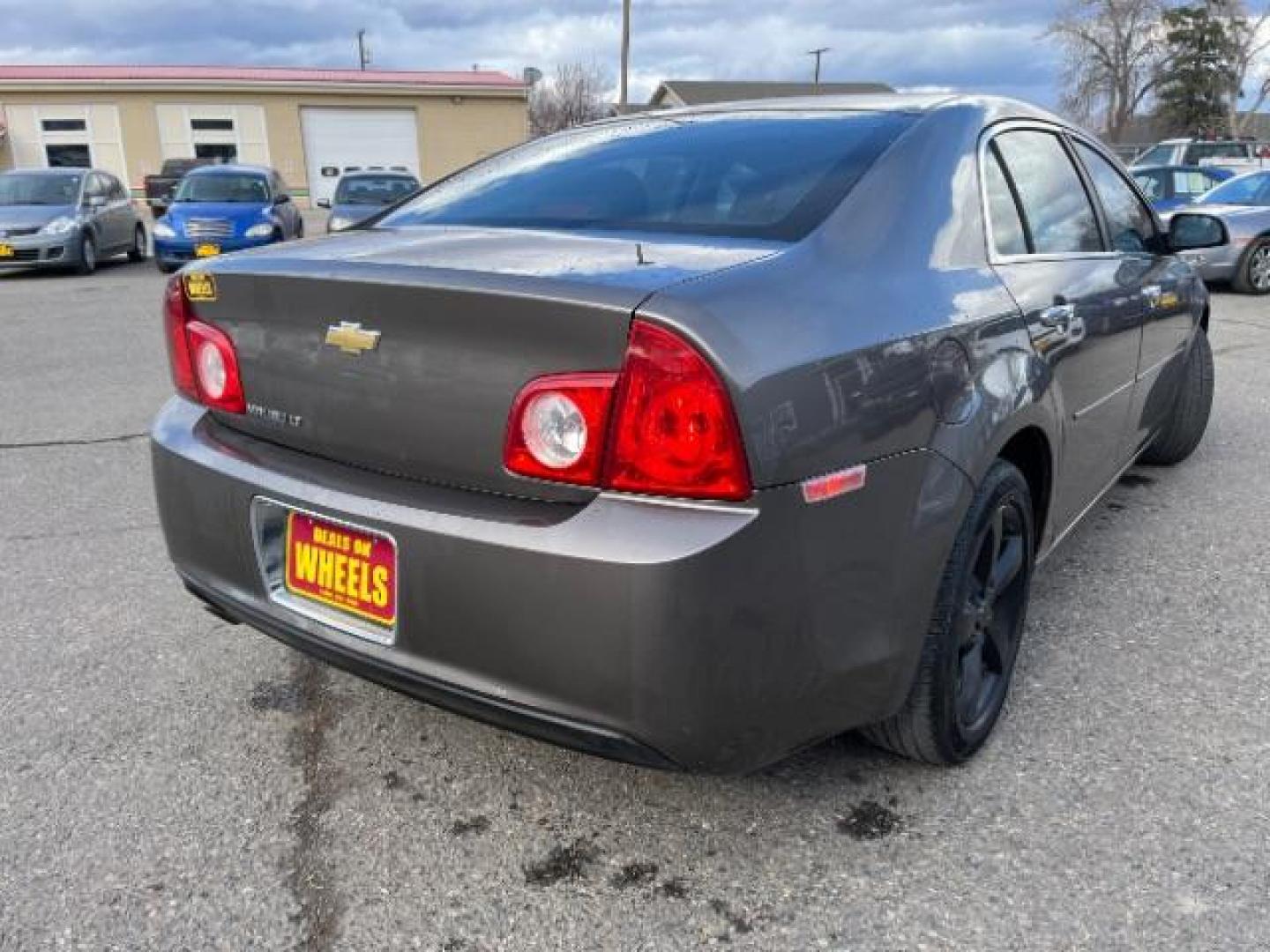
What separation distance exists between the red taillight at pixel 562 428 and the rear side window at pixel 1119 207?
93.4 inches

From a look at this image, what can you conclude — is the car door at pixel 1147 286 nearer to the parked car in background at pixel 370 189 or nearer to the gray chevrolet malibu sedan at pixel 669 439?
the gray chevrolet malibu sedan at pixel 669 439

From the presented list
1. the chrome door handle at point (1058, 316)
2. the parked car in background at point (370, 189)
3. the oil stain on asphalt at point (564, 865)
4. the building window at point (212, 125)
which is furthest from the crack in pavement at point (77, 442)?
the building window at point (212, 125)

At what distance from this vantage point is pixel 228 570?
2.30 m

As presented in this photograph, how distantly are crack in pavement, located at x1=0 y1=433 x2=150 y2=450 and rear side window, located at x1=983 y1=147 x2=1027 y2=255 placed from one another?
4.49 m

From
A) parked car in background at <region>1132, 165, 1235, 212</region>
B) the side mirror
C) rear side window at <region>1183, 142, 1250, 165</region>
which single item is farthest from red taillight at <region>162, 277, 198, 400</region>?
rear side window at <region>1183, 142, 1250, 165</region>

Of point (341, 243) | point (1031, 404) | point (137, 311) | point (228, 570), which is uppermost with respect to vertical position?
point (341, 243)

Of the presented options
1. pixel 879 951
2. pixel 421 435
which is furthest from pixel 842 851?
pixel 421 435

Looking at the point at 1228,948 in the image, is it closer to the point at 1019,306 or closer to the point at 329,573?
the point at 1019,306

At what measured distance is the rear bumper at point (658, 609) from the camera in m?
1.71

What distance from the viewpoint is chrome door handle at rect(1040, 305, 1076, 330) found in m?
2.61

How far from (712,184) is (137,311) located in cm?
950

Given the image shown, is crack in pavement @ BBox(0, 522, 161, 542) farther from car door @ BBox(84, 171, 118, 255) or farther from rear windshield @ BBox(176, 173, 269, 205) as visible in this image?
car door @ BBox(84, 171, 118, 255)

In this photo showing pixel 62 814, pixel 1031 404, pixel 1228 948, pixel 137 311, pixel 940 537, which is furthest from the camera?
pixel 137 311

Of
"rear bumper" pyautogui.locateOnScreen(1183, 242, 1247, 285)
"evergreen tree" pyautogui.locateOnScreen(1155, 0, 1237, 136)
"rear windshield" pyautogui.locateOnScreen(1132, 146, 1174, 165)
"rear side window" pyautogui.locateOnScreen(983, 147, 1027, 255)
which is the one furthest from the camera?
"evergreen tree" pyautogui.locateOnScreen(1155, 0, 1237, 136)
